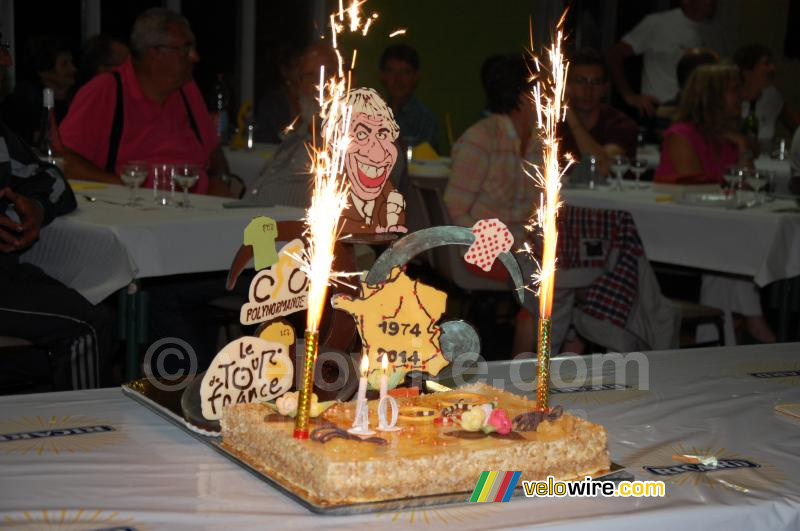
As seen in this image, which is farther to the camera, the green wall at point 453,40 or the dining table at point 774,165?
the green wall at point 453,40

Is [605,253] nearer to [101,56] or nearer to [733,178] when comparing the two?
[733,178]

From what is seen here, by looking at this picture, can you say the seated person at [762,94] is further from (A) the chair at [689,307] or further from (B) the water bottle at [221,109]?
(B) the water bottle at [221,109]

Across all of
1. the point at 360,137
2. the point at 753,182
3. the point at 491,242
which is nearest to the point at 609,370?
the point at 491,242

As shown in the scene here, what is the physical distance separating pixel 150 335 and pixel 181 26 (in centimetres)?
132

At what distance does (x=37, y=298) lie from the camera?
2.71m

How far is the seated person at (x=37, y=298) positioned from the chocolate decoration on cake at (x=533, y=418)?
176cm

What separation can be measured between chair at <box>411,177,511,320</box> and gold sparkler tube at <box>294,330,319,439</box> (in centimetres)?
287

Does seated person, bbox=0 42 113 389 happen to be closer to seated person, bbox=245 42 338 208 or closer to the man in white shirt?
seated person, bbox=245 42 338 208

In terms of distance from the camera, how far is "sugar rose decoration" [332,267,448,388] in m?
1.34

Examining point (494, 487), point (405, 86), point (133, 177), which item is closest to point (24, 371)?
point (133, 177)

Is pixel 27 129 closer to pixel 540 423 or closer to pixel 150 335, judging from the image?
pixel 150 335

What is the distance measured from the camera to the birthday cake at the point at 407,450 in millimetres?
1067

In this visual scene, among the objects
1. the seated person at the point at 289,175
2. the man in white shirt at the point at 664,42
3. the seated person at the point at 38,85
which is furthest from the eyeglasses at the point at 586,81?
the seated person at the point at 38,85

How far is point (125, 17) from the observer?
748cm
